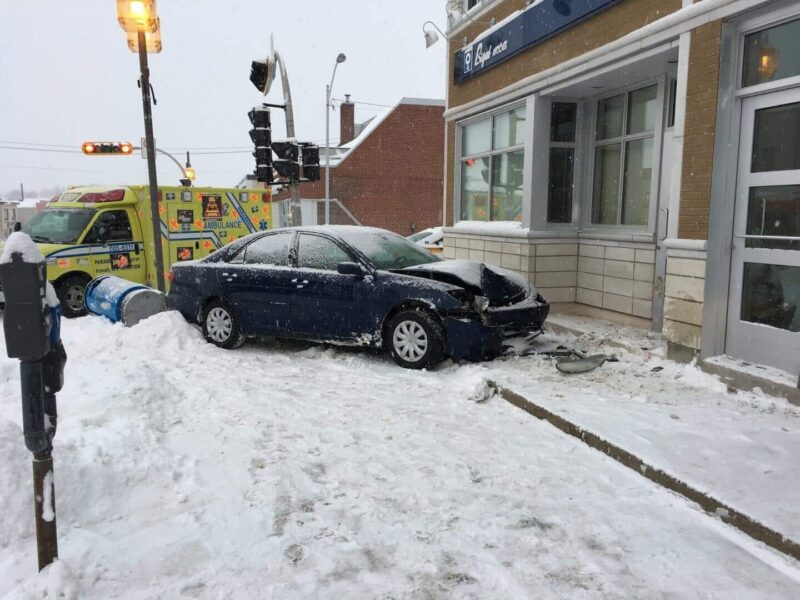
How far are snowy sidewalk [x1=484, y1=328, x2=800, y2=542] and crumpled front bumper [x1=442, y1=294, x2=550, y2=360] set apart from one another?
25cm

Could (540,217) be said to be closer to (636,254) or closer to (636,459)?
(636,254)

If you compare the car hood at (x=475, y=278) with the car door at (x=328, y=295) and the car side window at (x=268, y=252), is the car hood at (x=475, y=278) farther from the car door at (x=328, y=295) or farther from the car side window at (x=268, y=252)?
the car side window at (x=268, y=252)

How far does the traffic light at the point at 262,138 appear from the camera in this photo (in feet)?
40.4

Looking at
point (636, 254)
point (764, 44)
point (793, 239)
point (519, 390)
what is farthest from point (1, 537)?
point (636, 254)

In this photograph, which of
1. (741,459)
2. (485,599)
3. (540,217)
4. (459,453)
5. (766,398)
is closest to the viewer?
(485,599)

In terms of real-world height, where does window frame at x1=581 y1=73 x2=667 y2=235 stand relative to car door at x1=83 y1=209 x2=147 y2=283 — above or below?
above

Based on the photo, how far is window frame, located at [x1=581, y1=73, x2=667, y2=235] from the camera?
26.5 ft

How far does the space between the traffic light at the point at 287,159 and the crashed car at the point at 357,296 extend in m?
4.42

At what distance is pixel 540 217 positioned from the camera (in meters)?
9.47

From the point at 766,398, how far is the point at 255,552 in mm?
4381

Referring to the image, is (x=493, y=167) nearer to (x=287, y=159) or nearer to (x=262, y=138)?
(x=287, y=159)

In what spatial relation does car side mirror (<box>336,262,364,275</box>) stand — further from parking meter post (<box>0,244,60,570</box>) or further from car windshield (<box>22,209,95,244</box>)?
car windshield (<box>22,209,95,244</box>)

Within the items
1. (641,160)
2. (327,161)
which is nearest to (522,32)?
(641,160)

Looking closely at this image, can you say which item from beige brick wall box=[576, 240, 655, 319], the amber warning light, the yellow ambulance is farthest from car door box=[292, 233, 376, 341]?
the amber warning light
